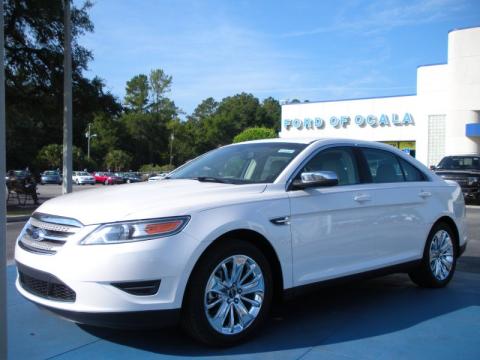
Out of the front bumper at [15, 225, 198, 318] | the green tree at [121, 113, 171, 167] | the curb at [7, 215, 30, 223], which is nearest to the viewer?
the front bumper at [15, 225, 198, 318]

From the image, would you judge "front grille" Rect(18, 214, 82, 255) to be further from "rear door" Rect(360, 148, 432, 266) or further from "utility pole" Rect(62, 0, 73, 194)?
"utility pole" Rect(62, 0, 73, 194)

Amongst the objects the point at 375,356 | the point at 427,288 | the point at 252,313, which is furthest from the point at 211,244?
the point at 427,288

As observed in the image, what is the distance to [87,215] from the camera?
3.82 metres

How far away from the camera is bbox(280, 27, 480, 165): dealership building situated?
3158 cm

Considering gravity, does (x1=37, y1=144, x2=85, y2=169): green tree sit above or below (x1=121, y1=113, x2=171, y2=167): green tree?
below

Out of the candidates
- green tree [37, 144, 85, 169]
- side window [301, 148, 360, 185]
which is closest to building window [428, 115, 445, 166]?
side window [301, 148, 360, 185]

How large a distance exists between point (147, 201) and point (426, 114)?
34397mm

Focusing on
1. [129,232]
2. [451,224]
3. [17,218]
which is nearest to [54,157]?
[17,218]

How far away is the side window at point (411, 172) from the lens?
586 centimetres

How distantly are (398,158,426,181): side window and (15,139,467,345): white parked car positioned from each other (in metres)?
0.07

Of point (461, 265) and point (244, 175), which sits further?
point (461, 265)

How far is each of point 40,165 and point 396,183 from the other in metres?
74.7

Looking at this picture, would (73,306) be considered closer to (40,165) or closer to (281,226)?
(281,226)

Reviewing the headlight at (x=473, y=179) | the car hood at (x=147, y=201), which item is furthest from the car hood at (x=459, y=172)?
the car hood at (x=147, y=201)
